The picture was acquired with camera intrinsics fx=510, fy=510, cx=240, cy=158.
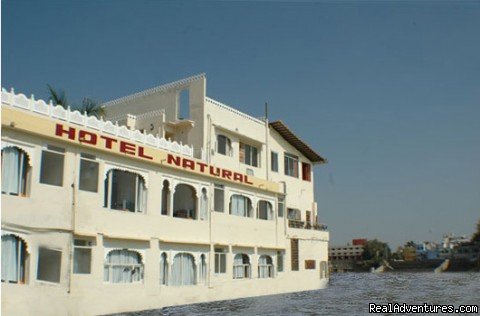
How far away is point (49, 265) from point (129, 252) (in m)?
3.48

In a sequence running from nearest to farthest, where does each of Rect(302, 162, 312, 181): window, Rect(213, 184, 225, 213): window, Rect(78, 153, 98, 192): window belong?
Rect(78, 153, 98, 192): window < Rect(213, 184, 225, 213): window < Rect(302, 162, 312, 181): window

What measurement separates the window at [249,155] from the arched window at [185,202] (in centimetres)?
536

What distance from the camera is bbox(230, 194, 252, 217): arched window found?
88.3 ft

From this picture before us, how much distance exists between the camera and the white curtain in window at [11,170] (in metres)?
16.1

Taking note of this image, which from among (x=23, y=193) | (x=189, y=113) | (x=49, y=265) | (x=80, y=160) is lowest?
(x=49, y=265)

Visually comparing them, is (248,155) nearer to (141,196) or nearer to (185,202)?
(185,202)

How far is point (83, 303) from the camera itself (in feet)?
58.6

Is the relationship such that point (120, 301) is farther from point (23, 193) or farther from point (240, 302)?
point (240, 302)

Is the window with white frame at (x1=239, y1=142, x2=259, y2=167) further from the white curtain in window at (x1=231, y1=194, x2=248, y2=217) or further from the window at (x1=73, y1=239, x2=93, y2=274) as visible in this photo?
the window at (x1=73, y1=239, x2=93, y2=274)

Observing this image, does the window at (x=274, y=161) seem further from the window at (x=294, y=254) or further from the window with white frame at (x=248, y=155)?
the window at (x=294, y=254)

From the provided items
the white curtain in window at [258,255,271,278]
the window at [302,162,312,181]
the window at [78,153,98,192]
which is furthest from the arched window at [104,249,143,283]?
the window at [302,162,312,181]

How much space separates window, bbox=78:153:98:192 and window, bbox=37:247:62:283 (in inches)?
111

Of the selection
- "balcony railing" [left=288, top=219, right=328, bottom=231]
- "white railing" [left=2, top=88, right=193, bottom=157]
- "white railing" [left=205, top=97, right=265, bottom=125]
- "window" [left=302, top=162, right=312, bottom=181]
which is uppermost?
"white railing" [left=205, top=97, right=265, bottom=125]

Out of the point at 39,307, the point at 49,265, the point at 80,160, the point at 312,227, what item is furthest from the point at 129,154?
the point at 312,227
